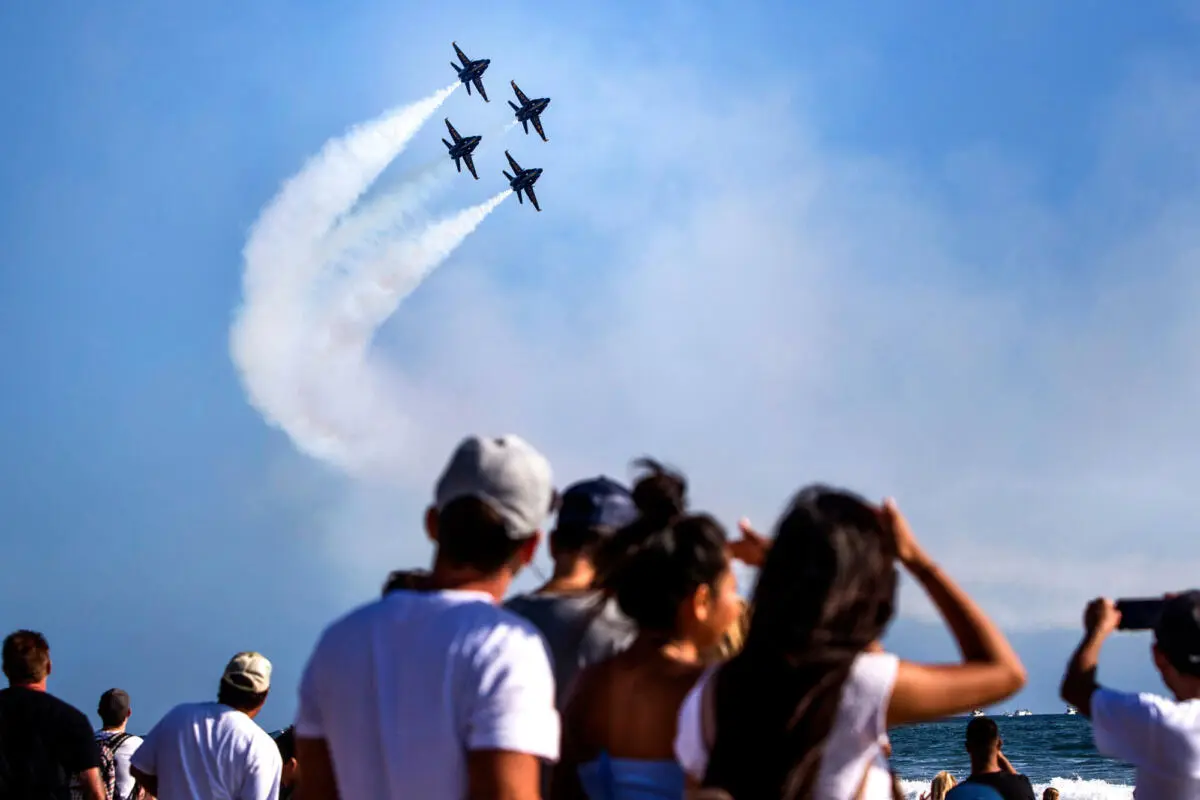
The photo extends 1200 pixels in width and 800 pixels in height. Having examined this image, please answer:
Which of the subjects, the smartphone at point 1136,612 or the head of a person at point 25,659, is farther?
the head of a person at point 25,659

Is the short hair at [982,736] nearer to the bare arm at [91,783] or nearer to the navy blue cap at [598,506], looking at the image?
the navy blue cap at [598,506]

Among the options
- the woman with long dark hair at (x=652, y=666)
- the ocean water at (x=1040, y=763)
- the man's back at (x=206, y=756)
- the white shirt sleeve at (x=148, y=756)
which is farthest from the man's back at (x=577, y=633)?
the ocean water at (x=1040, y=763)

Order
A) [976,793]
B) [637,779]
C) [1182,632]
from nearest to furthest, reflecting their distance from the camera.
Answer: [637,779], [1182,632], [976,793]

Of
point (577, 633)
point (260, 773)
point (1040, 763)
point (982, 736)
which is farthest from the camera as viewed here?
point (1040, 763)

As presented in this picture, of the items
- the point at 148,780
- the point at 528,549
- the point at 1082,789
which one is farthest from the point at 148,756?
the point at 1082,789

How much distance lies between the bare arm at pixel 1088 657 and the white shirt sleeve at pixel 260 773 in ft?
14.4

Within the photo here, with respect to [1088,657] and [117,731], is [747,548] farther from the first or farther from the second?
[117,731]

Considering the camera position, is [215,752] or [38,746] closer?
[215,752]

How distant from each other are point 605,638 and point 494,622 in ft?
2.66

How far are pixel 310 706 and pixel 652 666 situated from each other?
3.23ft

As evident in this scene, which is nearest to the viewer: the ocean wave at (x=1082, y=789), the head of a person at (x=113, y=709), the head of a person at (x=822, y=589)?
the head of a person at (x=822, y=589)

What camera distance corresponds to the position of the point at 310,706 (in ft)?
11.8

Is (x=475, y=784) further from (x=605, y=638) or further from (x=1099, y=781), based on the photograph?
(x=1099, y=781)

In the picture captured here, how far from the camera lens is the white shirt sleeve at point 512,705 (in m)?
3.24
